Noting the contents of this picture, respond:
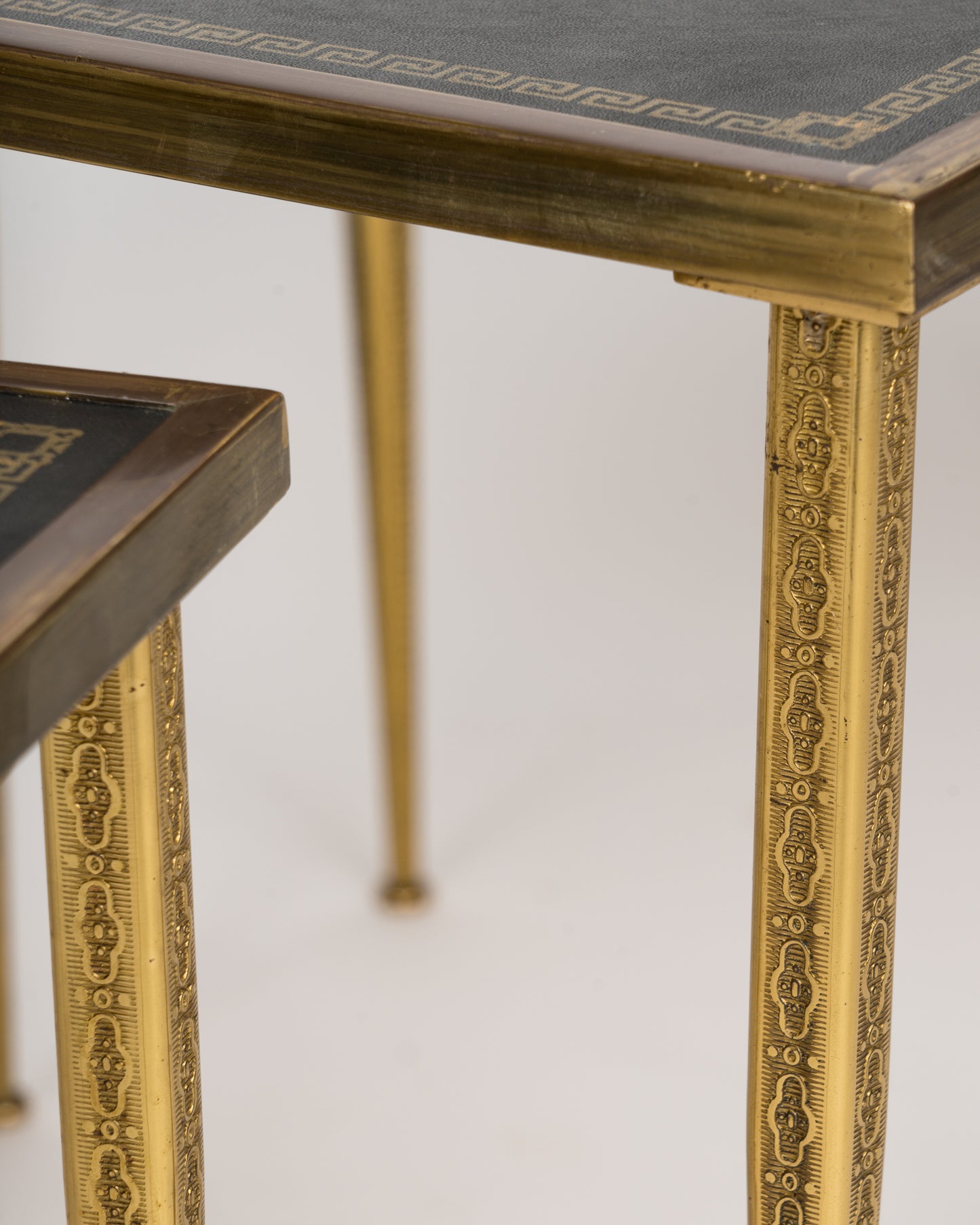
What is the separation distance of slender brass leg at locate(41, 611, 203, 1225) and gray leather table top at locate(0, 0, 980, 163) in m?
0.28

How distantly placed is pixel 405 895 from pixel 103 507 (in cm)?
91

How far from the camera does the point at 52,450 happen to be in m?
0.80

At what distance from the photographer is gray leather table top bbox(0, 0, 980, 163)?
91 cm

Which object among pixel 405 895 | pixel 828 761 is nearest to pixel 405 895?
pixel 405 895

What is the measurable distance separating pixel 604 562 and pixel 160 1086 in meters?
1.06

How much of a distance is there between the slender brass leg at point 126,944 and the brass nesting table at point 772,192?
4 cm

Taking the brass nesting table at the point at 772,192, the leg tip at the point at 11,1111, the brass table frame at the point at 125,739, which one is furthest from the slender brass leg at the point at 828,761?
the leg tip at the point at 11,1111

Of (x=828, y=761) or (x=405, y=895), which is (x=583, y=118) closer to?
(x=828, y=761)

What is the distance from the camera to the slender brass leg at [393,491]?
4.89ft

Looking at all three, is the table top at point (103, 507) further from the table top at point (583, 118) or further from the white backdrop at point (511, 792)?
the white backdrop at point (511, 792)

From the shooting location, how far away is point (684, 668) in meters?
1.85

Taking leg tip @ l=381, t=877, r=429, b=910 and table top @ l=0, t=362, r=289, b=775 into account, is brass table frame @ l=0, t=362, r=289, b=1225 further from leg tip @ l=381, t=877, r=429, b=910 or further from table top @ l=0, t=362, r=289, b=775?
leg tip @ l=381, t=877, r=429, b=910

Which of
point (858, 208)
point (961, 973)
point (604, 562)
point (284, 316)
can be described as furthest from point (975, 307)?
point (858, 208)

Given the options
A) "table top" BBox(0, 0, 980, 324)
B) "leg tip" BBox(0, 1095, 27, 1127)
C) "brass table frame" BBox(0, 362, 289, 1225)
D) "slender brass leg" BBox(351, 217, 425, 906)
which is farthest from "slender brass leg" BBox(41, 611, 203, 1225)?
"slender brass leg" BBox(351, 217, 425, 906)
